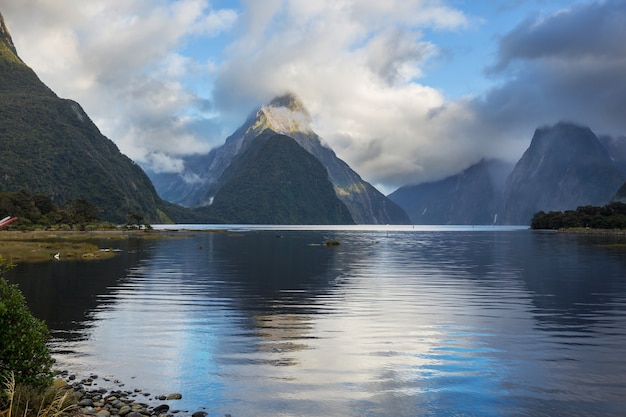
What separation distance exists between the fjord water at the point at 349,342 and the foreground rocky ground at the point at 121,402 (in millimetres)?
409

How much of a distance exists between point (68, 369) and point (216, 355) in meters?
6.00

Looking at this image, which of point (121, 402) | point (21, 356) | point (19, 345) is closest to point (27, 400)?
point (21, 356)

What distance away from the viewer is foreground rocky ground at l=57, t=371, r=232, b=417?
14.7 m

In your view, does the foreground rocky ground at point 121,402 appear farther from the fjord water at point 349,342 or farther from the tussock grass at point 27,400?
the tussock grass at point 27,400

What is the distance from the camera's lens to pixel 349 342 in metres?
24.7

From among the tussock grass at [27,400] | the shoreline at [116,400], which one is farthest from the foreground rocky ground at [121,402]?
the tussock grass at [27,400]

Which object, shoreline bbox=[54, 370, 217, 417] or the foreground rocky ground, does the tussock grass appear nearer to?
shoreline bbox=[54, 370, 217, 417]

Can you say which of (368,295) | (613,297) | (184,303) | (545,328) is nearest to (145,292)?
(184,303)

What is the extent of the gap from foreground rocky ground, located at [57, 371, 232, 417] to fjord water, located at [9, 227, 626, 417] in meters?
0.41

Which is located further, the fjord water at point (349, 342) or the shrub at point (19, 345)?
the fjord water at point (349, 342)

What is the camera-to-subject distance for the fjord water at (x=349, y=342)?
16703 mm

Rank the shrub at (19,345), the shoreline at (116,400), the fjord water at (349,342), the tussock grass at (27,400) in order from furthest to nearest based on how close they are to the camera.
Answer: the fjord water at (349,342) < the shoreline at (116,400) < the shrub at (19,345) < the tussock grass at (27,400)

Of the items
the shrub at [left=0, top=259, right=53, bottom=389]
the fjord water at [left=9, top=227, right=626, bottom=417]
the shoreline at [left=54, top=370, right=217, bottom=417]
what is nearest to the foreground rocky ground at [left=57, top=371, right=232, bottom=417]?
the shoreline at [left=54, top=370, right=217, bottom=417]

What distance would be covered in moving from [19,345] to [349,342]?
15455mm
